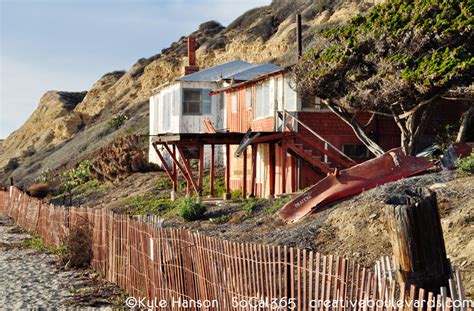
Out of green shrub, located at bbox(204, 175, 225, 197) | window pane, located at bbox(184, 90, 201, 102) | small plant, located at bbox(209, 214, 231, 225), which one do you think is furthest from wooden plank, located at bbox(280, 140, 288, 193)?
window pane, located at bbox(184, 90, 201, 102)

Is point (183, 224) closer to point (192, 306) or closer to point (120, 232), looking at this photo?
point (120, 232)

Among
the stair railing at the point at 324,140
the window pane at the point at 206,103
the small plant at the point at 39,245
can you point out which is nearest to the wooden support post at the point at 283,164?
the stair railing at the point at 324,140

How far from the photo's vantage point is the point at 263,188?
2514 centimetres

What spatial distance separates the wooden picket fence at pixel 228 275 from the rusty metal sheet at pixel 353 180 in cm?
519

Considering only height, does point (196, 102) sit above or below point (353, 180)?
above

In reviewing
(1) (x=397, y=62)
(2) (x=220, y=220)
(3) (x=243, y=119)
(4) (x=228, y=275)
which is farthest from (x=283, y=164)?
(4) (x=228, y=275)

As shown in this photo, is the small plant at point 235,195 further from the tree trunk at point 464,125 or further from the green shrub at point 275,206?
the tree trunk at point 464,125

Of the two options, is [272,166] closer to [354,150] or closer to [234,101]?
[354,150]

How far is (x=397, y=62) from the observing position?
18047 millimetres

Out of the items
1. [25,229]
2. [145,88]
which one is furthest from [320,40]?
[145,88]

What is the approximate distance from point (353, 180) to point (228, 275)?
10243 millimetres

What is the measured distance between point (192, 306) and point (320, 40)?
14.9 metres

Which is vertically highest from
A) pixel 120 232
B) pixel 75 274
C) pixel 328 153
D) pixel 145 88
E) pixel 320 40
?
pixel 145 88

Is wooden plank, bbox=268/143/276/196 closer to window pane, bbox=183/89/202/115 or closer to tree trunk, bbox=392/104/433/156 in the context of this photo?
tree trunk, bbox=392/104/433/156
